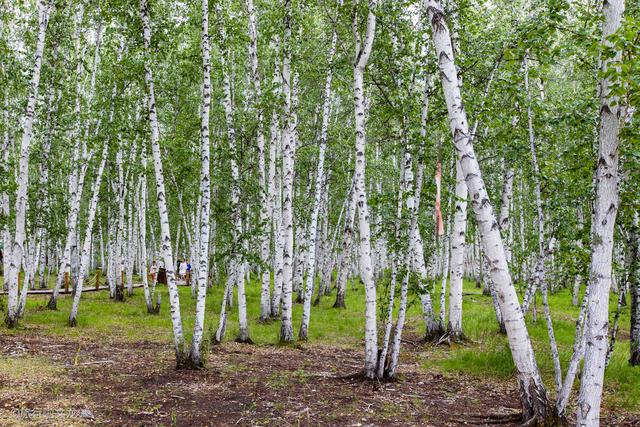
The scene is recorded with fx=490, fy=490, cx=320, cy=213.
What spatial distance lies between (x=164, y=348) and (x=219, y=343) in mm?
1373

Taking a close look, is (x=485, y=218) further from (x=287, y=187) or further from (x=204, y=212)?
(x=287, y=187)

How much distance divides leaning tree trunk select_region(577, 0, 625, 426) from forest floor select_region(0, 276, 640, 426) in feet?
7.66

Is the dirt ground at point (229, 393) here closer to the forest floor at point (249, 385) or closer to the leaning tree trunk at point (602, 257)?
the forest floor at point (249, 385)

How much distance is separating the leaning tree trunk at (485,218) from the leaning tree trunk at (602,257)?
0.91m

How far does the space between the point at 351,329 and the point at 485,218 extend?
11.3 metres

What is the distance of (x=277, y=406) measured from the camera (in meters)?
7.53

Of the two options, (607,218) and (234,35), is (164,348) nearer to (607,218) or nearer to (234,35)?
(234,35)

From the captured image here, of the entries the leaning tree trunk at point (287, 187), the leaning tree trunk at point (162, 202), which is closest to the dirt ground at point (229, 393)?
the leaning tree trunk at point (162, 202)

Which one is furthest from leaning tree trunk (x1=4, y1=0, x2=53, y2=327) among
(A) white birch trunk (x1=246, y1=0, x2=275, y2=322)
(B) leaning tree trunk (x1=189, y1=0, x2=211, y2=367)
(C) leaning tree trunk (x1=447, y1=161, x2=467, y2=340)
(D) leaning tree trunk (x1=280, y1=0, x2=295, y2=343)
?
(C) leaning tree trunk (x1=447, y1=161, x2=467, y2=340)

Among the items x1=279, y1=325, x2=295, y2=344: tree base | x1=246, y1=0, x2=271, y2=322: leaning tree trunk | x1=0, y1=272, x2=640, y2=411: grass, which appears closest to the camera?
x1=0, y1=272, x2=640, y2=411: grass

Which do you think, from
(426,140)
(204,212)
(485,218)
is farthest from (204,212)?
(485,218)

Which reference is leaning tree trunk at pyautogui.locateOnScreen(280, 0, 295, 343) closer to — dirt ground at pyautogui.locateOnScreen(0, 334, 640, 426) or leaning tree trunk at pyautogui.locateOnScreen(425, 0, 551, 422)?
dirt ground at pyautogui.locateOnScreen(0, 334, 640, 426)

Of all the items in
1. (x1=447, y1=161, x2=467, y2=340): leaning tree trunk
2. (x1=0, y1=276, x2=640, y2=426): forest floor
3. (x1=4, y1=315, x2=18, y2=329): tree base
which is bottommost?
(x1=0, y1=276, x2=640, y2=426): forest floor

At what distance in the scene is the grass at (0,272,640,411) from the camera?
10.0 metres
